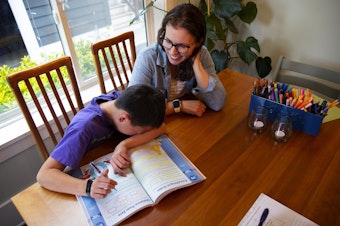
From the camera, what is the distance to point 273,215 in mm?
708

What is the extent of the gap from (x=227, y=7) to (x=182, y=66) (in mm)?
984

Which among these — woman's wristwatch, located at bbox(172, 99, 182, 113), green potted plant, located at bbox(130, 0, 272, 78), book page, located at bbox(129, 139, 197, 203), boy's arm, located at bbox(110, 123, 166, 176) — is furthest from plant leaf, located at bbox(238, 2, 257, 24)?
book page, located at bbox(129, 139, 197, 203)

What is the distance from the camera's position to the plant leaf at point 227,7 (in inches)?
75.5

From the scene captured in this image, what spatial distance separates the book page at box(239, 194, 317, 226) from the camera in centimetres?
69

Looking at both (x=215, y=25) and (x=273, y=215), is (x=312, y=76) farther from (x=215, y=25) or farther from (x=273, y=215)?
(x=273, y=215)

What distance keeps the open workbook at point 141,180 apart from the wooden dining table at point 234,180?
0.02 m

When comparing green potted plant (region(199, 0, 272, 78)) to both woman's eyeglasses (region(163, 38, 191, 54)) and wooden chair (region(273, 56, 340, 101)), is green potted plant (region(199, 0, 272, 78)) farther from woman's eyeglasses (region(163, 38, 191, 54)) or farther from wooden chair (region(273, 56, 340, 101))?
woman's eyeglasses (region(163, 38, 191, 54))

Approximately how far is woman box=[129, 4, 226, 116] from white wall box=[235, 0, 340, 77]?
1192 mm

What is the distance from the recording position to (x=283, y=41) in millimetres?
2162

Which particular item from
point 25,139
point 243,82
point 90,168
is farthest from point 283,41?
point 25,139

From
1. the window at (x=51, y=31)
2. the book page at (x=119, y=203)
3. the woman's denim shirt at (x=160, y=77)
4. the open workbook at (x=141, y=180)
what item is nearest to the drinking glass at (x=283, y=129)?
the woman's denim shirt at (x=160, y=77)

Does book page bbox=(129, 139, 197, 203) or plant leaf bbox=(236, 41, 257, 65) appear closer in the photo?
book page bbox=(129, 139, 197, 203)

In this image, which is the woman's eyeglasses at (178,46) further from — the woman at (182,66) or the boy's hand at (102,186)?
the boy's hand at (102,186)

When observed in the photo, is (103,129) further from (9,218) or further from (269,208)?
(9,218)
